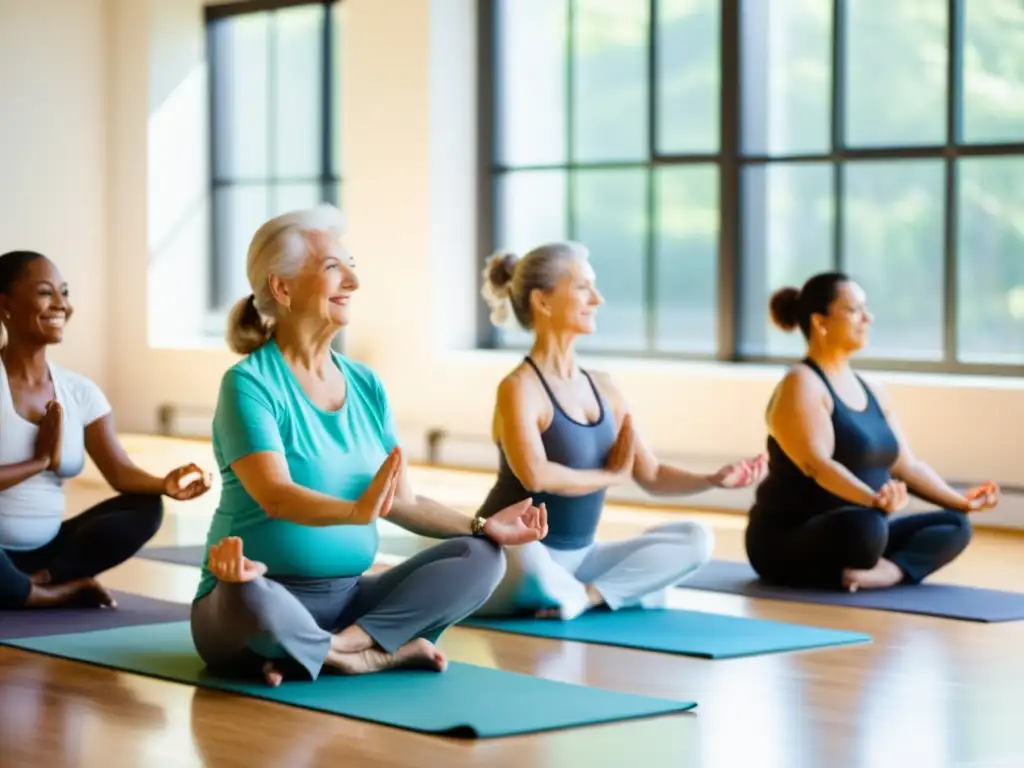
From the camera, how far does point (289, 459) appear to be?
148 inches

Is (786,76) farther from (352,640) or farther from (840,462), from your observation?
(352,640)

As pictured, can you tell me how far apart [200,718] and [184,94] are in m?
7.43

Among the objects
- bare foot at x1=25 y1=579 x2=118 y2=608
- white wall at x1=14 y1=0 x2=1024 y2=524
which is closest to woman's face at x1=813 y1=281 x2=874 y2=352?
white wall at x1=14 y1=0 x2=1024 y2=524

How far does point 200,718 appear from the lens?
3.49 m

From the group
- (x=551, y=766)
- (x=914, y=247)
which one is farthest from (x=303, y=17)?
(x=551, y=766)

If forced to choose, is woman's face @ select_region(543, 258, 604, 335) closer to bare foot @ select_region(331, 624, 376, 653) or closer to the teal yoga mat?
the teal yoga mat

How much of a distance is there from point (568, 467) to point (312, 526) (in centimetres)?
118

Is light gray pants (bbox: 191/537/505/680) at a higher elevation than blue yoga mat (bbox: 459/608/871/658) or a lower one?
higher

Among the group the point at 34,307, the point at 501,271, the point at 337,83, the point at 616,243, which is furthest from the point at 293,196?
the point at 34,307

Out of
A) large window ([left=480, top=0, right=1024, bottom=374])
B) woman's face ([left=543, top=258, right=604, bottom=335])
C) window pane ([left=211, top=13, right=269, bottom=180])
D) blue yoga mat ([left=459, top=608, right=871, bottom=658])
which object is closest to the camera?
blue yoga mat ([left=459, top=608, right=871, bottom=658])

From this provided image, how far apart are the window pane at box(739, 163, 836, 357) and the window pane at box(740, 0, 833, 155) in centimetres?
12

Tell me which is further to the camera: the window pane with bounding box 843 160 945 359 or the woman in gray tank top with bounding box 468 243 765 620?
the window pane with bounding box 843 160 945 359

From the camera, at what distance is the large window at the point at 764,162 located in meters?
7.39

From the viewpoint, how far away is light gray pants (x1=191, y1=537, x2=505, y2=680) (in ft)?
12.1
